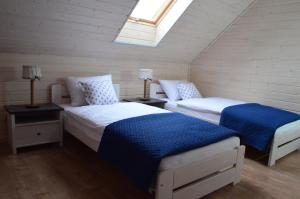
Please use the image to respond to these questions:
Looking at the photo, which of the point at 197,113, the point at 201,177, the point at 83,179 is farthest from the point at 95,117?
the point at 197,113

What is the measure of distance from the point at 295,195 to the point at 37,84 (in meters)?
2.98

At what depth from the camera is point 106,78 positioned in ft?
10.5

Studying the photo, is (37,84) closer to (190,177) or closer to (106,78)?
(106,78)

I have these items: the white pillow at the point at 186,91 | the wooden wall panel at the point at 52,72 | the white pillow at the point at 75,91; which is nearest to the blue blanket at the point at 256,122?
the white pillow at the point at 186,91

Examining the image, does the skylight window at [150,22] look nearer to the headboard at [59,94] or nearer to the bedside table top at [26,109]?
the headboard at [59,94]

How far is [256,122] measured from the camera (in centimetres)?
256

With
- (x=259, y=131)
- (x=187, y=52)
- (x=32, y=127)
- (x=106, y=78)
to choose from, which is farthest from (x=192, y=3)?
(x=32, y=127)

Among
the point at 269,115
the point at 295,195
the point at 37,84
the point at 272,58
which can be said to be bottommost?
the point at 295,195

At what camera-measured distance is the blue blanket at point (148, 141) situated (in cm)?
156

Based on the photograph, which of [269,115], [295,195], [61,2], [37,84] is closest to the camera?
[295,195]

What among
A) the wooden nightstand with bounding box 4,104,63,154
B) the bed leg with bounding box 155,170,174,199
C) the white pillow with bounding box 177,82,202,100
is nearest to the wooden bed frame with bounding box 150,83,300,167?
the bed leg with bounding box 155,170,174,199

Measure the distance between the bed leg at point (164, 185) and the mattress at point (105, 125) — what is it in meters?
0.04

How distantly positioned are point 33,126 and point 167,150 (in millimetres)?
1718

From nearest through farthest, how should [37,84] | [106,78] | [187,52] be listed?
[37,84] < [106,78] < [187,52]
